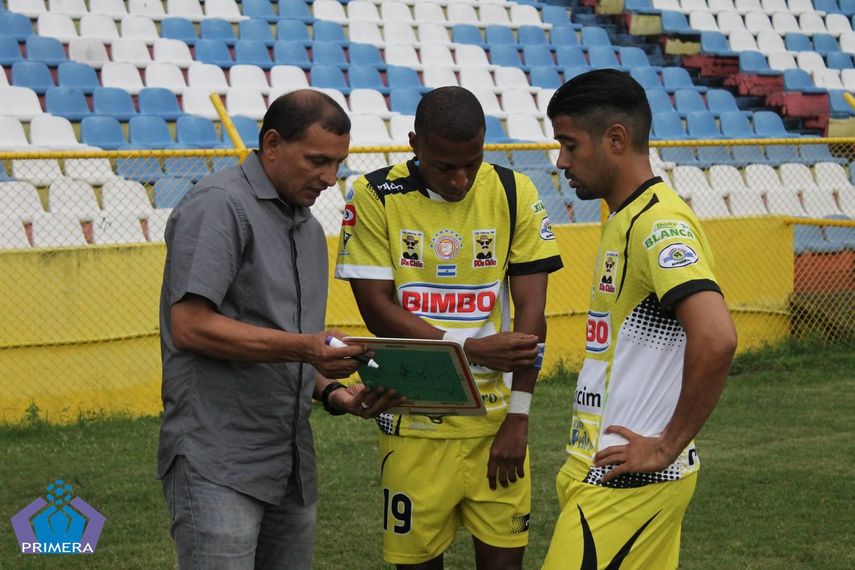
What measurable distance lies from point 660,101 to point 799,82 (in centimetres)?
258

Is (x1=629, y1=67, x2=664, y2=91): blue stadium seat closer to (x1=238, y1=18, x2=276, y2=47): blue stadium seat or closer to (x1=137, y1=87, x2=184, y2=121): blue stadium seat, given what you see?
(x1=238, y1=18, x2=276, y2=47): blue stadium seat

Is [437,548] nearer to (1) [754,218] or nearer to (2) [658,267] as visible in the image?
(2) [658,267]

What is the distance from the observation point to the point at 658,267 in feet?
9.28

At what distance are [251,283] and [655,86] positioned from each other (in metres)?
12.2

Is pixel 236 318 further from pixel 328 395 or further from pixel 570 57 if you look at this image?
pixel 570 57

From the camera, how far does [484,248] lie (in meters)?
3.79

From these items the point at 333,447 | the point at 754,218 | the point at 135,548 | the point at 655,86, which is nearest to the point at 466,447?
the point at 135,548

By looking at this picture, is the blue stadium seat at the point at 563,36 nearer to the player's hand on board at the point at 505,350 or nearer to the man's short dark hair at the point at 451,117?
the man's short dark hair at the point at 451,117

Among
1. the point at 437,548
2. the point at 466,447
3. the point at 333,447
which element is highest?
the point at 466,447

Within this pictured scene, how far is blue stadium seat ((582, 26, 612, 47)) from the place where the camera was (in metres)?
15.5

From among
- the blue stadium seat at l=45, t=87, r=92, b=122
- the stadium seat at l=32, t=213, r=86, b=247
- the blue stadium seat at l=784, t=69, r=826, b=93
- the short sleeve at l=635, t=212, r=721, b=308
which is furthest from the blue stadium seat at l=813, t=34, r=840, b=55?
the short sleeve at l=635, t=212, r=721, b=308

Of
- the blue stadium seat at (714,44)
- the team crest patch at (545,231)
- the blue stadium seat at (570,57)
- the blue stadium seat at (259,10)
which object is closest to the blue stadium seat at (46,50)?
the blue stadium seat at (259,10)

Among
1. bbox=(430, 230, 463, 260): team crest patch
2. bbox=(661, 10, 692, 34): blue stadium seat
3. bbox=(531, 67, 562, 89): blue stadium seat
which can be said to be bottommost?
bbox=(430, 230, 463, 260): team crest patch

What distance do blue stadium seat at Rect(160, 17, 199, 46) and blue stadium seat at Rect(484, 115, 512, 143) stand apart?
334 cm
